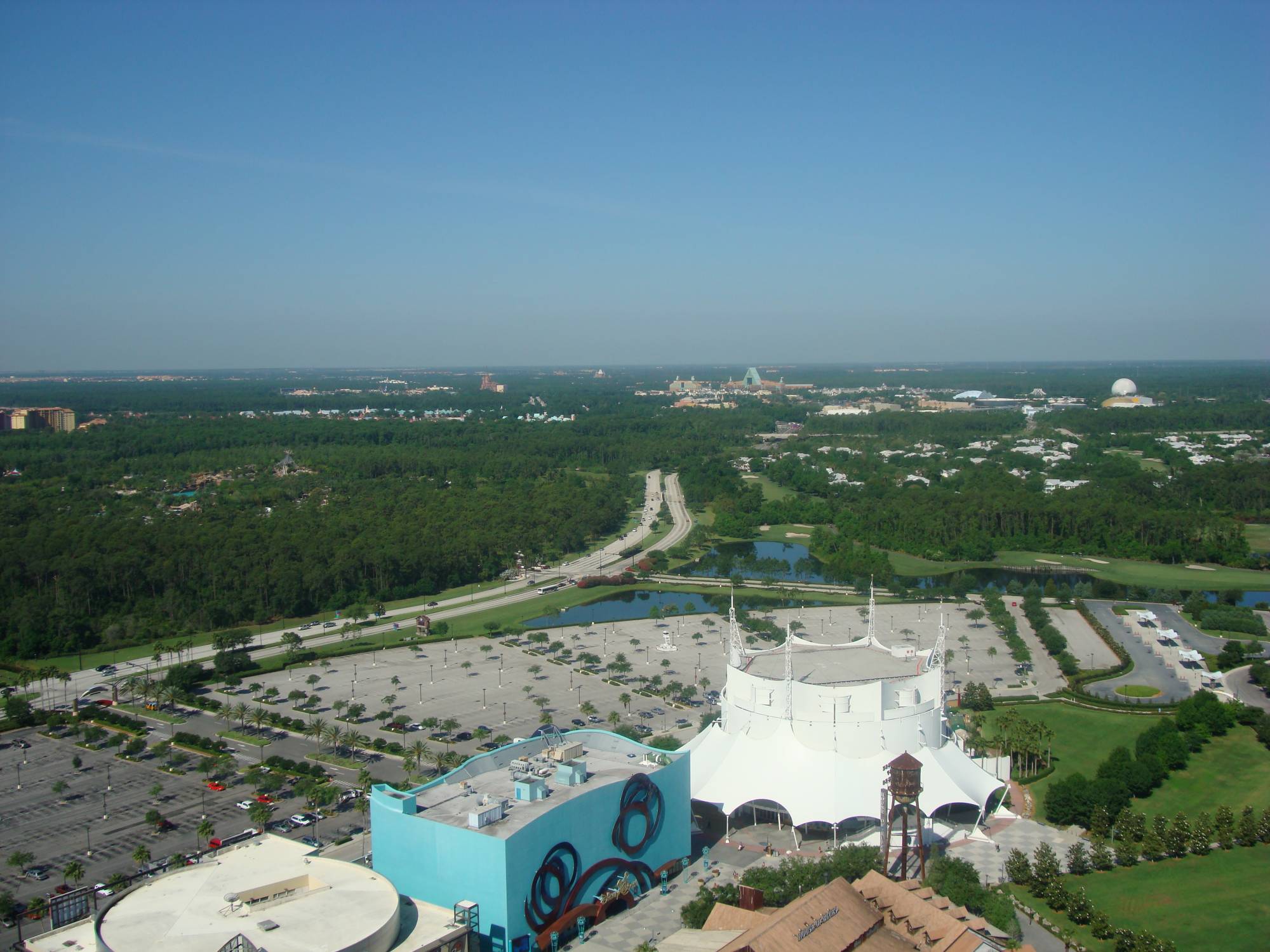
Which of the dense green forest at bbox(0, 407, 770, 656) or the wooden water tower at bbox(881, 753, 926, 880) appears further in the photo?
the dense green forest at bbox(0, 407, 770, 656)

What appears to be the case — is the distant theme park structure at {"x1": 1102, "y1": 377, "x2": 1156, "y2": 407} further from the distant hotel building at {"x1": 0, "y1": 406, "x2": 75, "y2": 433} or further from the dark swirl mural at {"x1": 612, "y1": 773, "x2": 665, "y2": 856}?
the distant hotel building at {"x1": 0, "y1": 406, "x2": 75, "y2": 433}

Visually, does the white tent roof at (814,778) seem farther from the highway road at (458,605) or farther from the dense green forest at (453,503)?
the dense green forest at (453,503)

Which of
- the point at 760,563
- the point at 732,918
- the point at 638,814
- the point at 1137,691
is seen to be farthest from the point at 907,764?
the point at 760,563

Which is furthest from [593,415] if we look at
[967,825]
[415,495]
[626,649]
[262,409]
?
[967,825]

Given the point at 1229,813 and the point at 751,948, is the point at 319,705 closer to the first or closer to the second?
→ the point at 751,948

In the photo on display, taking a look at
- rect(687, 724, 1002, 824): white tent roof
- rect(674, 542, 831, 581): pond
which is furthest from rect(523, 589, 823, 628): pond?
rect(687, 724, 1002, 824): white tent roof
